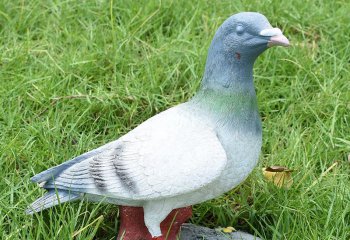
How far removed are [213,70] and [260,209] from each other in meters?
0.73

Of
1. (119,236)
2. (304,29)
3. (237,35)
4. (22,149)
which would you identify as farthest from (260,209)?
(304,29)

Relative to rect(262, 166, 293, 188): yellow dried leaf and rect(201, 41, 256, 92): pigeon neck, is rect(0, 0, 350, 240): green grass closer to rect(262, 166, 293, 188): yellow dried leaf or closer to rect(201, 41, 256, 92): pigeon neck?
rect(262, 166, 293, 188): yellow dried leaf

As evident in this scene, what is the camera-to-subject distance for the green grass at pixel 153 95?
279 cm

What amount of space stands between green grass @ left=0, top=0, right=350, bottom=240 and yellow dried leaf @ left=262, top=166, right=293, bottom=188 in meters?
0.03

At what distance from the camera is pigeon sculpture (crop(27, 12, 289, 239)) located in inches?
90.7

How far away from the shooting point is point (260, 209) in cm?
→ 288

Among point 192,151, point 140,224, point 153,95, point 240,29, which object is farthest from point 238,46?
point 153,95

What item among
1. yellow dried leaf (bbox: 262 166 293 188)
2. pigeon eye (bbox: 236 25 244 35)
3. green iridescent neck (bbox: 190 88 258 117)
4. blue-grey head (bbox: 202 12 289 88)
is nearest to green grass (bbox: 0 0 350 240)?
yellow dried leaf (bbox: 262 166 293 188)

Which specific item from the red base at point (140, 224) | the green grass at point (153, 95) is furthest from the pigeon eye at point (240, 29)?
the green grass at point (153, 95)

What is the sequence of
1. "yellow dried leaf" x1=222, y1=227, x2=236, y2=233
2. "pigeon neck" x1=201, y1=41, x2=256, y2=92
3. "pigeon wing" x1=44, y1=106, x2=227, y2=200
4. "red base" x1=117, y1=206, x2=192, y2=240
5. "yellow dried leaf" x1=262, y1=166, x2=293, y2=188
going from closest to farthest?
1. "pigeon wing" x1=44, y1=106, x2=227, y2=200
2. "pigeon neck" x1=201, y1=41, x2=256, y2=92
3. "red base" x1=117, y1=206, x2=192, y2=240
4. "yellow dried leaf" x1=222, y1=227, x2=236, y2=233
5. "yellow dried leaf" x1=262, y1=166, x2=293, y2=188

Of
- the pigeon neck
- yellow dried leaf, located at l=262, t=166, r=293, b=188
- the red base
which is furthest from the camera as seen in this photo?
yellow dried leaf, located at l=262, t=166, r=293, b=188

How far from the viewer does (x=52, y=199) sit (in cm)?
247

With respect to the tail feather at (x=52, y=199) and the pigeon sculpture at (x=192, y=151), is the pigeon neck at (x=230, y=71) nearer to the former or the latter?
the pigeon sculpture at (x=192, y=151)

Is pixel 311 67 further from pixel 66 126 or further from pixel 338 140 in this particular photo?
pixel 66 126
